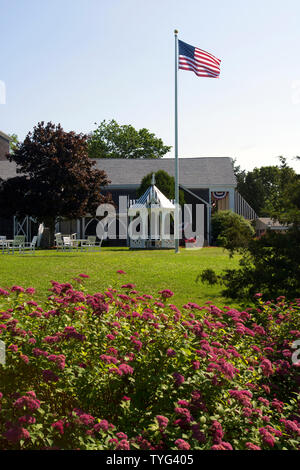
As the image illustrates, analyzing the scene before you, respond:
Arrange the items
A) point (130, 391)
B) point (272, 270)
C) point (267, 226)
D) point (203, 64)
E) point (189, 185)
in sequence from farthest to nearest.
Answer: point (189, 185)
point (203, 64)
point (267, 226)
point (272, 270)
point (130, 391)

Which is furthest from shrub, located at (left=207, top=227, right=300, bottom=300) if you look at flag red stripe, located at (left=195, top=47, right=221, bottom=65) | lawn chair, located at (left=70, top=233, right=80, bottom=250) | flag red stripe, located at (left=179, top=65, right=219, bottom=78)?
lawn chair, located at (left=70, top=233, right=80, bottom=250)

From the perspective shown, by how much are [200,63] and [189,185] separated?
14870 millimetres

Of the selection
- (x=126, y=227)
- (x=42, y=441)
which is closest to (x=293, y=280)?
(x=42, y=441)

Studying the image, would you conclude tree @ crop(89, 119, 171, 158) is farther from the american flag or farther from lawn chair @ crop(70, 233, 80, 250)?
the american flag

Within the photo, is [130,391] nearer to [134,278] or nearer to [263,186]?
[134,278]

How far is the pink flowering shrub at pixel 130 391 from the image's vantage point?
2824 mm

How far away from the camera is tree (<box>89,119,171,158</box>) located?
62.7 metres

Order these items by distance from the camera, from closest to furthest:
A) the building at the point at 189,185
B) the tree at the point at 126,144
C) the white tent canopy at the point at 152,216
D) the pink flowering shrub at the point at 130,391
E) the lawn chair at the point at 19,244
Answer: the pink flowering shrub at the point at 130,391, the lawn chair at the point at 19,244, the white tent canopy at the point at 152,216, the building at the point at 189,185, the tree at the point at 126,144

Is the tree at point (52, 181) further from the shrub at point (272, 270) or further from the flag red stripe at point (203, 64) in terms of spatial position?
the shrub at point (272, 270)

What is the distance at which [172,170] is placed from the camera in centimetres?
3909

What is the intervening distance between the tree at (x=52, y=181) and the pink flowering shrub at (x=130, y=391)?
81.0ft

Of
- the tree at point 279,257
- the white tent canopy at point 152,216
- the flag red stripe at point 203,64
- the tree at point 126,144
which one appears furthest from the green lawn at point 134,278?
the tree at point 126,144

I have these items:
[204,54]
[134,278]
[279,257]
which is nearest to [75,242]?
[204,54]
